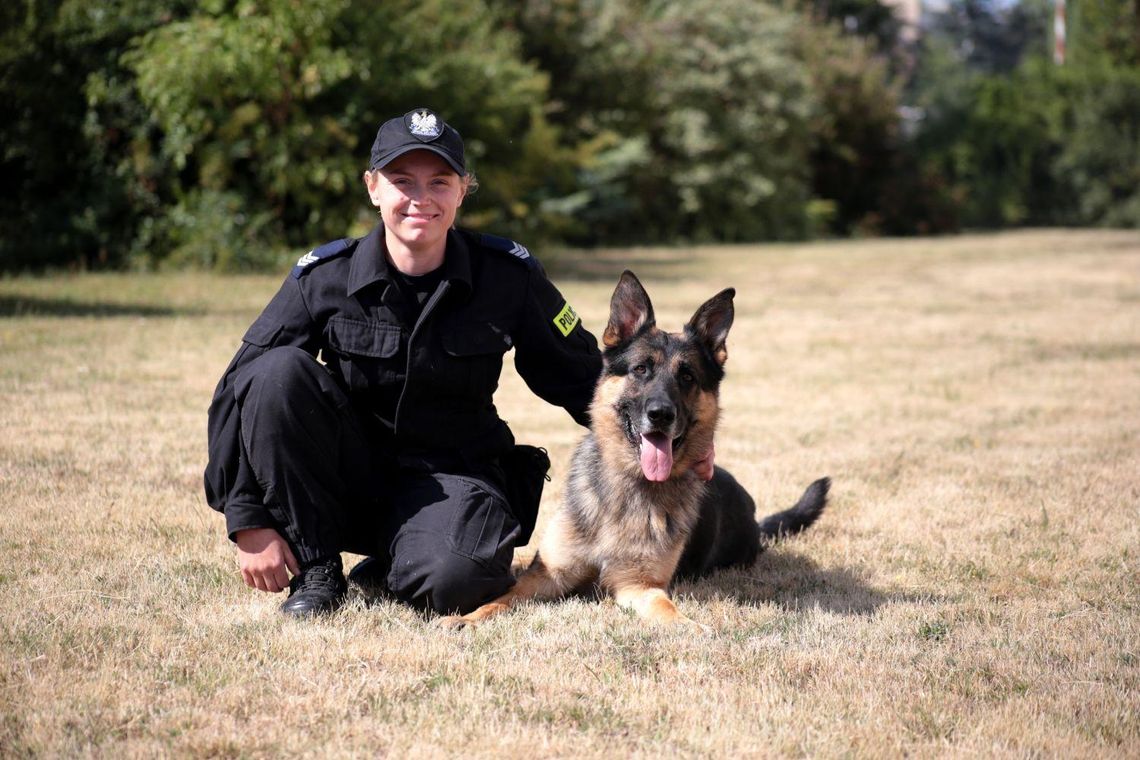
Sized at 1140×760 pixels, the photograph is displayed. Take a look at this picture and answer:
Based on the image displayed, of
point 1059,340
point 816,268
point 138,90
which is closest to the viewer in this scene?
point 1059,340

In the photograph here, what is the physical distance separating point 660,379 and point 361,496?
1.18 m

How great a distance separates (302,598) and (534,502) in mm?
1097

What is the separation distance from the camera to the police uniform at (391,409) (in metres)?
3.97

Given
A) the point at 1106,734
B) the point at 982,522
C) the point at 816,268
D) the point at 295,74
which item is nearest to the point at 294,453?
the point at 1106,734

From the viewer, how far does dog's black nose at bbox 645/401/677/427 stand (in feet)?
13.6

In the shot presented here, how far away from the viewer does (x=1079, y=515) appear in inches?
226

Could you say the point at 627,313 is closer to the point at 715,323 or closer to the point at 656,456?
the point at 715,323

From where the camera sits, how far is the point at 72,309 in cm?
1120

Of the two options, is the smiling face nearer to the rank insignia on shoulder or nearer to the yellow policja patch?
the rank insignia on shoulder

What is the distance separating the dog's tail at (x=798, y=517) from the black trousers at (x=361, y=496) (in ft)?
5.07

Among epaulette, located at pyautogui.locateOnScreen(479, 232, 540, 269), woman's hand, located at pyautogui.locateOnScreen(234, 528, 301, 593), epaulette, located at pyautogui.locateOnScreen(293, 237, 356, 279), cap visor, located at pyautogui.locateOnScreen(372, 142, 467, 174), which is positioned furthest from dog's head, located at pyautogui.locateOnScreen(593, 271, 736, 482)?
woman's hand, located at pyautogui.locateOnScreen(234, 528, 301, 593)

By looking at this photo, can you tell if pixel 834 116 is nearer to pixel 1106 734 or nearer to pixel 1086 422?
pixel 1086 422

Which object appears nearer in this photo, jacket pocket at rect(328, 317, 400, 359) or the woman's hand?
the woman's hand

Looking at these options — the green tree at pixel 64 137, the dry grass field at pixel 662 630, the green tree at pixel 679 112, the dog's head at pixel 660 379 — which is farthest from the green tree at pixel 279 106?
the dog's head at pixel 660 379
